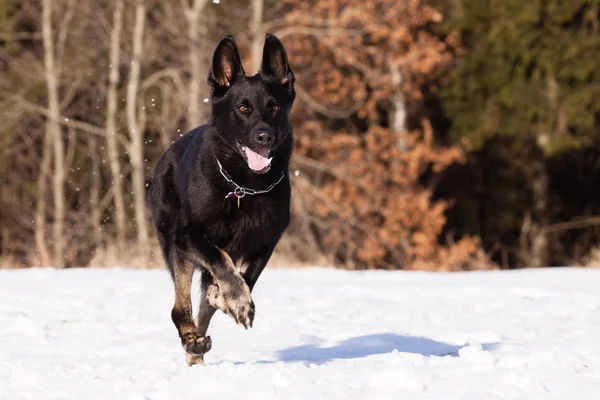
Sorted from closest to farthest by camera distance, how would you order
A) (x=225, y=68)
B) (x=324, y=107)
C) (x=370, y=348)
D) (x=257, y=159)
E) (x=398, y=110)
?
1. (x=257, y=159)
2. (x=225, y=68)
3. (x=370, y=348)
4. (x=324, y=107)
5. (x=398, y=110)

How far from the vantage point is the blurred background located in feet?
68.3

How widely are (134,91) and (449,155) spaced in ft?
22.9

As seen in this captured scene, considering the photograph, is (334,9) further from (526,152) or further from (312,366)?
(312,366)

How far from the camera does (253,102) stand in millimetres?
5902

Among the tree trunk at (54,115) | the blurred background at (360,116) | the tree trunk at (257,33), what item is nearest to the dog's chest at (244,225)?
the blurred background at (360,116)

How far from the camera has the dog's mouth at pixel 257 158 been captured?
229 inches

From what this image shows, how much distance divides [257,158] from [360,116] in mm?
16574

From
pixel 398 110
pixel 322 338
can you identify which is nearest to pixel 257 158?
pixel 322 338

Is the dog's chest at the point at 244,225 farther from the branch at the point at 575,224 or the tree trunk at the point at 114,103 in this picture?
the tree trunk at the point at 114,103

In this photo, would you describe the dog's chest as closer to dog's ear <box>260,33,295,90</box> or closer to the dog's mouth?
the dog's mouth

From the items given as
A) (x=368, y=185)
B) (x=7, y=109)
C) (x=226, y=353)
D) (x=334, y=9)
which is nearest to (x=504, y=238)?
(x=368, y=185)

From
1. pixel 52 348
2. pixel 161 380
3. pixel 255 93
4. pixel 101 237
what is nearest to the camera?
pixel 161 380

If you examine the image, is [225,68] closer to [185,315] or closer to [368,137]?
[185,315]

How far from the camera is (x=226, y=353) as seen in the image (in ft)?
21.0
